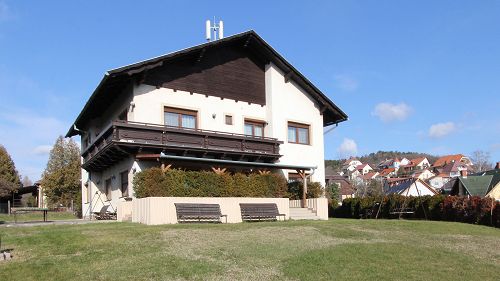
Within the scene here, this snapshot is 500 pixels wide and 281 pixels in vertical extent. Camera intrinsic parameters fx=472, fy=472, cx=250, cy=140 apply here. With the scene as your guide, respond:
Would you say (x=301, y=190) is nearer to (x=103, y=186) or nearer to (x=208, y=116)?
(x=208, y=116)

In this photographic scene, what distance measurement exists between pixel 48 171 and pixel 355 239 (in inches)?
1743

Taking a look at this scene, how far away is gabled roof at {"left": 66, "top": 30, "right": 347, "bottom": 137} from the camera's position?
22.0m

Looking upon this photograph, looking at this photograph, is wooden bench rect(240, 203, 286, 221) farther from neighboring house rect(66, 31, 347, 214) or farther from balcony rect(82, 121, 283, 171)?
balcony rect(82, 121, 283, 171)

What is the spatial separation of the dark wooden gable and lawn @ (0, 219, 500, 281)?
1055cm

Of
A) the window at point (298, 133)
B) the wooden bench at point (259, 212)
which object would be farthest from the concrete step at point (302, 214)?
the window at point (298, 133)

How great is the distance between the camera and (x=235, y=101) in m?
26.3

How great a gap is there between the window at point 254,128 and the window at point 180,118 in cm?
351

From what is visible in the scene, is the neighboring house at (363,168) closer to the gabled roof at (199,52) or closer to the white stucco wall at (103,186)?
the gabled roof at (199,52)

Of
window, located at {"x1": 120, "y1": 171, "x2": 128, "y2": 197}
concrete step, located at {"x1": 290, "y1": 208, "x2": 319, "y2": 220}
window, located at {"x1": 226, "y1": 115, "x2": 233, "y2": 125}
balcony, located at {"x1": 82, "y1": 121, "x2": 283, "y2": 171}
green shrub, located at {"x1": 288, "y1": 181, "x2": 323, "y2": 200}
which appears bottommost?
concrete step, located at {"x1": 290, "y1": 208, "x2": 319, "y2": 220}

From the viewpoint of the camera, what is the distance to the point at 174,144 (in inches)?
857

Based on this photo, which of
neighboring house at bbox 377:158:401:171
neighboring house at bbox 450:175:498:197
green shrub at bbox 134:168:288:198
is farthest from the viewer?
neighboring house at bbox 377:158:401:171

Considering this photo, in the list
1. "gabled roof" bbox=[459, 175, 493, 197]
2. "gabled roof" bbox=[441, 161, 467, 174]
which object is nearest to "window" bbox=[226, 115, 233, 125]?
"gabled roof" bbox=[459, 175, 493, 197]

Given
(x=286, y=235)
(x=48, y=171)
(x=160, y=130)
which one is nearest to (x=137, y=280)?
(x=286, y=235)

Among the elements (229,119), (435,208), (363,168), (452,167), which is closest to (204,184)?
(229,119)
